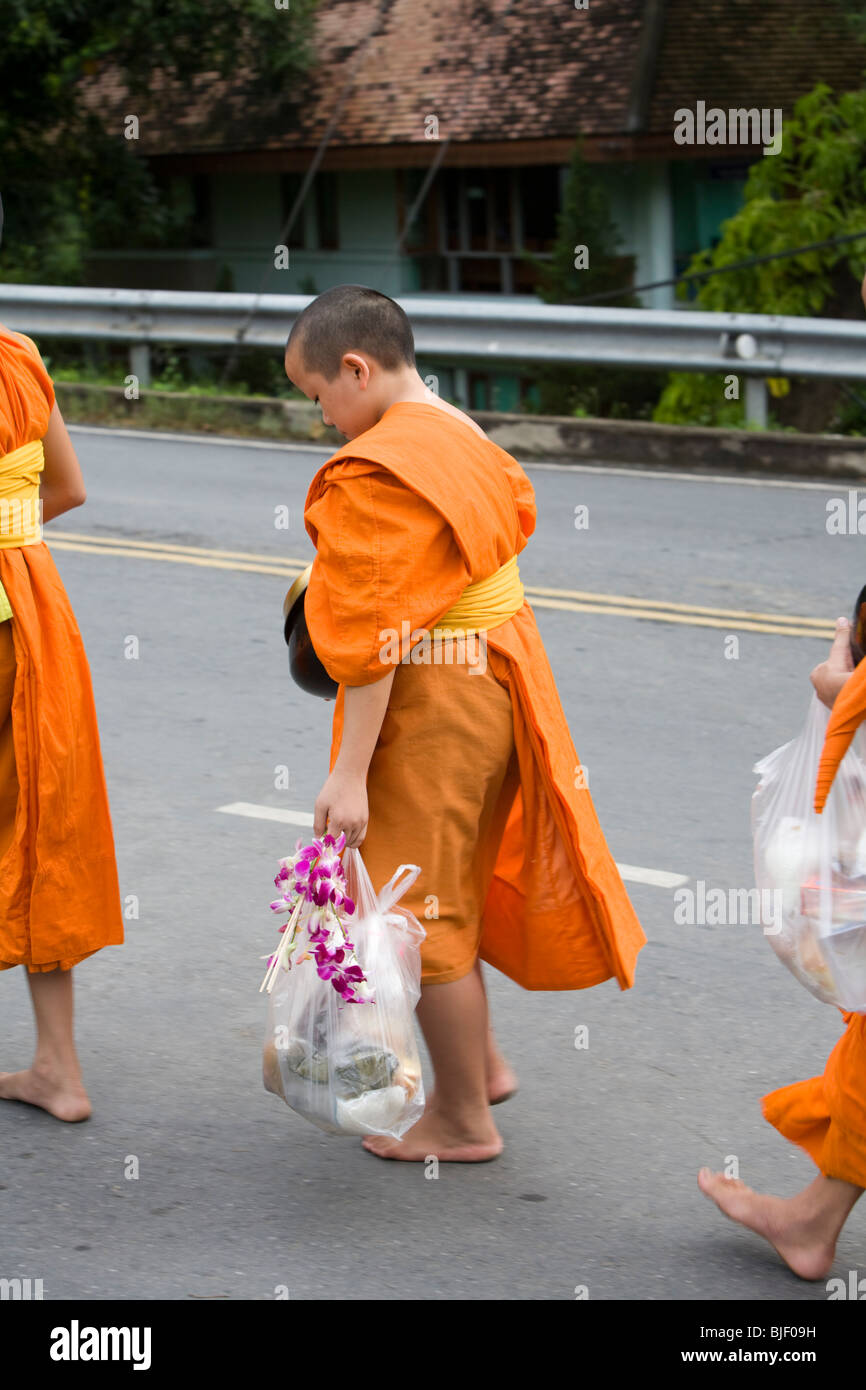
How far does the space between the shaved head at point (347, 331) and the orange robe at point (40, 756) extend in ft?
2.22

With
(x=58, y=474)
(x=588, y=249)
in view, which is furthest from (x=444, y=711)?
(x=588, y=249)

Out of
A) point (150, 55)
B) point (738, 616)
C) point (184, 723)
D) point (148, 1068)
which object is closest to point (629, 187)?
point (150, 55)

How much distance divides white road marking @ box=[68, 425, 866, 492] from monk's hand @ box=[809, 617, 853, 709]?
24.2 feet

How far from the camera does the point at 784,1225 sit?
315cm

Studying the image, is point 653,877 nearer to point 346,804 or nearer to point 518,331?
point 346,804

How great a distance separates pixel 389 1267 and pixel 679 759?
3014mm

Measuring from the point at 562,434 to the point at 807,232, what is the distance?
5936mm

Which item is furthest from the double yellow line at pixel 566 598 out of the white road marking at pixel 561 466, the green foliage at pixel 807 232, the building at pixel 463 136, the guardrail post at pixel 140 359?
the building at pixel 463 136

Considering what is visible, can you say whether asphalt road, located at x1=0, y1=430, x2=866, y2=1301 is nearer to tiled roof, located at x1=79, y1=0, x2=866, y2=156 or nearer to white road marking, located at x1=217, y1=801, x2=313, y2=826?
white road marking, located at x1=217, y1=801, x2=313, y2=826

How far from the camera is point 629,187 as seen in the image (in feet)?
80.5

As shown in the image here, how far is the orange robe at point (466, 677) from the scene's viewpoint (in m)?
3.14

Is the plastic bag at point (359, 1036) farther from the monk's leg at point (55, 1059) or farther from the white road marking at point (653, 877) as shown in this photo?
the white road marking at point (653, 877)

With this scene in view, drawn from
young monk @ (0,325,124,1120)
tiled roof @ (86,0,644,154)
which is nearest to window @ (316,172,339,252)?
tiled roof @ (86,0,644,154)
